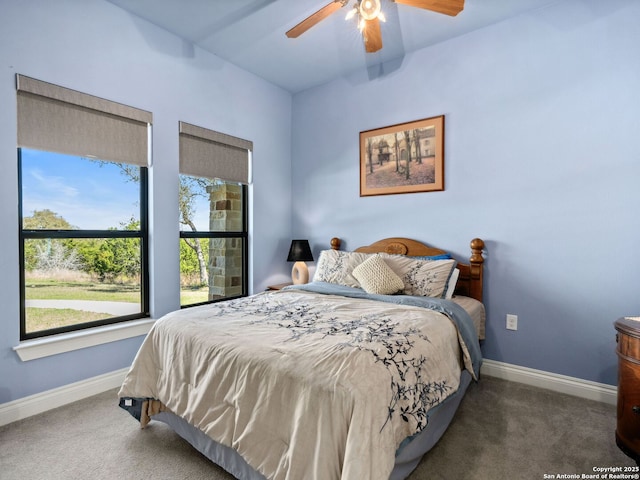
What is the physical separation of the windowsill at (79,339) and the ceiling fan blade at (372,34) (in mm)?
2684

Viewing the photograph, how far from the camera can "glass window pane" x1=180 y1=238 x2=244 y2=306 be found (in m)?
3.21

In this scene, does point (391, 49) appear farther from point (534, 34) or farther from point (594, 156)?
point (594, 156)

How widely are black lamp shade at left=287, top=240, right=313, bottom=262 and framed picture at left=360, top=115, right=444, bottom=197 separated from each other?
2.69 ft

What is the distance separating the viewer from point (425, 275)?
2.62m

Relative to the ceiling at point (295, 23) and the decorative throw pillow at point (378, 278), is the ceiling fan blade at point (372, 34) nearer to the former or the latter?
the ceiling at point (295, 23)

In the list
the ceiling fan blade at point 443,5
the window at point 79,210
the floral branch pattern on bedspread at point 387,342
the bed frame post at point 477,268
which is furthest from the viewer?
the bed frame post at point 477,268

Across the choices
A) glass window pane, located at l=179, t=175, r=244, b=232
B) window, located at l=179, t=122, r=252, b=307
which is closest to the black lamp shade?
window, located at l=179, t=122, r=252, b=307

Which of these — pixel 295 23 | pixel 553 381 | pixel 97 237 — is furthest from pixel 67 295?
pixel 553 381

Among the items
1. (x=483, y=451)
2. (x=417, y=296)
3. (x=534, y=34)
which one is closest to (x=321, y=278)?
(x=417, y=296)

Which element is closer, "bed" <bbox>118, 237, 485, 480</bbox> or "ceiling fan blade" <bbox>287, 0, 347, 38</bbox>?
"bed" <bbox>118, 237, 485, 480</bbox>

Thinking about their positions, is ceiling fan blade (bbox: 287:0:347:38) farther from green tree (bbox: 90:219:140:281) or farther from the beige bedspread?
green tree (bbox: 90:219:140:281)

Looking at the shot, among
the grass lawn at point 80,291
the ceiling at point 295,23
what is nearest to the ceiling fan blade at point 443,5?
the ceiling at point 295,23

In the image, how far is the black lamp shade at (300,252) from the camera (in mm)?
3654

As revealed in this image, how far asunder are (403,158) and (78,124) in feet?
8.55
